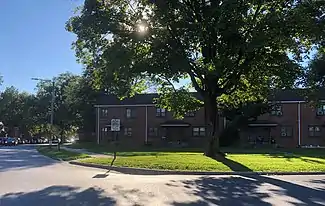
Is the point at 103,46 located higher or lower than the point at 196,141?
higher

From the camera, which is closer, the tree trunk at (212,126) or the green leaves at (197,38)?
the green leaves at (197,38)

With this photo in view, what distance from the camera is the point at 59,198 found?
36.9 feet

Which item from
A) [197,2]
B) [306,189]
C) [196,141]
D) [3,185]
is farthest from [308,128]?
[3,185]

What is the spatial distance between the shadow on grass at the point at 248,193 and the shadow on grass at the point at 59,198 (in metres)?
2.00

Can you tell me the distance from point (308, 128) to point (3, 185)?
45.3 metres

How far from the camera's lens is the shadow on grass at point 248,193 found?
11.1 meters

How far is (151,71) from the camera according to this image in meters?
24.3

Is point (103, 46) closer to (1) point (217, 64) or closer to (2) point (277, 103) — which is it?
(1) point (217, 64)

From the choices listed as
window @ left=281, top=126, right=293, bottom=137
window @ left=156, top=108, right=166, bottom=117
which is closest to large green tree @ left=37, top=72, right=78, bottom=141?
window @ left=156, top=108, right=166, bottom=117

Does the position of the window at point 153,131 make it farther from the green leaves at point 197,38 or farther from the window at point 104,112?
the green leaves at point 197,38

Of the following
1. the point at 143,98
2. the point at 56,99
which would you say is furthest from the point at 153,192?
the point at 56,99

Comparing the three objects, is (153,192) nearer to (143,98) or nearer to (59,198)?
(59,198)

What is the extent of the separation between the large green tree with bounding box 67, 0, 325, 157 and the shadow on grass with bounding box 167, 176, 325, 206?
8.19 m

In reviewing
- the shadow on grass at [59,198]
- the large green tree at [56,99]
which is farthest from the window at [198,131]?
the shadow on grass at [59,198]
